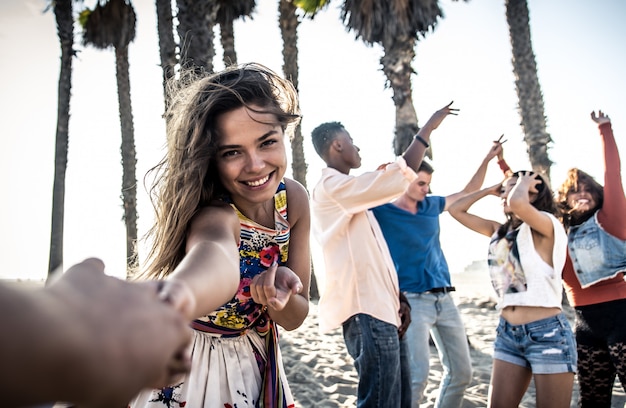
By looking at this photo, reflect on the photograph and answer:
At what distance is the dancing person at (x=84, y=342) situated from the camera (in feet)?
1.43

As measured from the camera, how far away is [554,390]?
292 centimetres

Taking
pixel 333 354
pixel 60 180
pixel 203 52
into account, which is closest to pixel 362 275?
pixel 333 354

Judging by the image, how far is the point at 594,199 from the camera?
150 inches

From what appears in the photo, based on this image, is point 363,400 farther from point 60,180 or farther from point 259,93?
point 60,180

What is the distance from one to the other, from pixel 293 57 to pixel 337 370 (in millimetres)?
8738

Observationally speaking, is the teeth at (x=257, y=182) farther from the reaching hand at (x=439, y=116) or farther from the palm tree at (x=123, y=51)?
the palm tree at (x=123, y=51)

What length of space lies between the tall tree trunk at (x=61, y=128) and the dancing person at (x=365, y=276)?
10.5 meters

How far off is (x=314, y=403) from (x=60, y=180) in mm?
10324

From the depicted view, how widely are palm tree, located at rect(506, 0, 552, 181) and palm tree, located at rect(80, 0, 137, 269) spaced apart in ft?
31.1

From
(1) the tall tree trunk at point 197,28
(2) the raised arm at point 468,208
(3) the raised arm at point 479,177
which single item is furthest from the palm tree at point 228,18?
(2) the raised arm at point 468,208

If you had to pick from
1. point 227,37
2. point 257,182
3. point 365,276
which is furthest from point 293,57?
point 257,182

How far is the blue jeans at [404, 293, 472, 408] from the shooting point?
153 inches

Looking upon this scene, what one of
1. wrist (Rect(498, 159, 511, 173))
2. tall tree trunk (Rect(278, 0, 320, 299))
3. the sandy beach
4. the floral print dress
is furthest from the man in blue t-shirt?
tall tree trunk (Rect(278, 0, 320, 299))

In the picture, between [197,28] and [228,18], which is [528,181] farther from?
[228,18]
